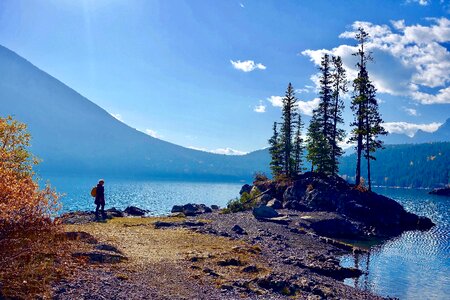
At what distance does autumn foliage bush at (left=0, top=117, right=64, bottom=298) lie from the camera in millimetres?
13711

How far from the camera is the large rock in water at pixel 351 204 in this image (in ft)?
183

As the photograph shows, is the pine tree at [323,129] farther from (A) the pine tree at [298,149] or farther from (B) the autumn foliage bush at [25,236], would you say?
(B) the autumn foliage bush at [25,236]

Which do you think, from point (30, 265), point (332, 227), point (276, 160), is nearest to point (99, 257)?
point (30, 265)

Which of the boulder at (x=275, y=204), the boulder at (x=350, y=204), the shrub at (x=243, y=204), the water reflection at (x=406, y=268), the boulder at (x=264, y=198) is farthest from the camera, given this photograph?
the boulder at (x=264, y=198)

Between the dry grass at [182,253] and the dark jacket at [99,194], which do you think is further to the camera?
the dark jacket at [99,194]

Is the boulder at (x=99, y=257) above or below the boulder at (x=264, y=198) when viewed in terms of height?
below

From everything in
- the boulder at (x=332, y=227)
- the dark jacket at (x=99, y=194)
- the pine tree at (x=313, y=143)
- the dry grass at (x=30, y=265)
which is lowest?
the boulder at (x=332, y=227)

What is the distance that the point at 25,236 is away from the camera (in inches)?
609

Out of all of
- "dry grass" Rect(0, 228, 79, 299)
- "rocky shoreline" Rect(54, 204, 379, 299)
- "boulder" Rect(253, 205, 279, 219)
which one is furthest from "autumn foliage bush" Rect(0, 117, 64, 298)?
"boulder" Rect(253, 205, 279, 219)

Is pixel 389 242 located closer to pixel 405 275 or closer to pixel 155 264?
pixel 405 275

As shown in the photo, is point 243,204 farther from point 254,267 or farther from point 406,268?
point 254,267

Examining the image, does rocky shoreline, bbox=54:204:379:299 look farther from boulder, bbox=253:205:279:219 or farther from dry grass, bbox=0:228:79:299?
boulder, bbox=253:205:279:219

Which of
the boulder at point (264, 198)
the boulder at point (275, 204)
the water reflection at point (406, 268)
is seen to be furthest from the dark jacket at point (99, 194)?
the boulder at point (264, 198)

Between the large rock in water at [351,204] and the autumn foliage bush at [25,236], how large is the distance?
149 ft
